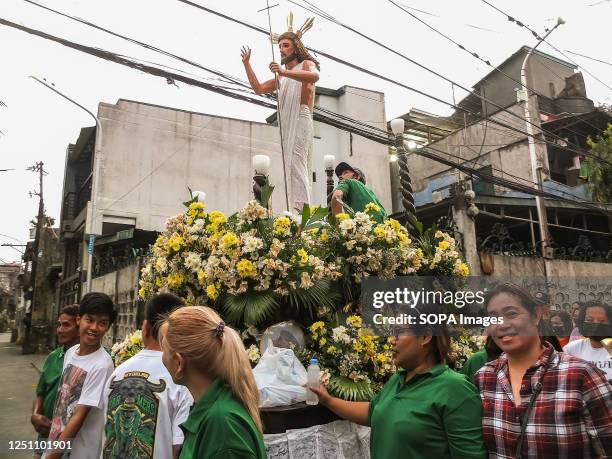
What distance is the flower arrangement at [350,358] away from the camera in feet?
10.2

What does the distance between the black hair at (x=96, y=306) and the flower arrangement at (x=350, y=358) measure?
1501mm

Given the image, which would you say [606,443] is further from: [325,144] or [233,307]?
[325,144]

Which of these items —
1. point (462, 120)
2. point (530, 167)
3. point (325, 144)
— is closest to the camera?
point (530, 167)

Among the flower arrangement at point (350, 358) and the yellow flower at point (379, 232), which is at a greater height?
the yellow flower at point (379, 232)

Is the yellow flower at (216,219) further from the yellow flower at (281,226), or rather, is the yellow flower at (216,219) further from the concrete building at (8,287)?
the concrete building at (8,287)

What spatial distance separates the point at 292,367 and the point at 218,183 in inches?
613

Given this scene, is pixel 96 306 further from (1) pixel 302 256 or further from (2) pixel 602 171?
(2) pixel 602 171

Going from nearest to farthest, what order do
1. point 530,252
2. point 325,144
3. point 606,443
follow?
point 606,443
point 530,252
point 325,144

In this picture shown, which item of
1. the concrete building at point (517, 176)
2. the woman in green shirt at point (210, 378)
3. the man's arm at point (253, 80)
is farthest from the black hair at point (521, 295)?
the concrete building at point (517, 176)

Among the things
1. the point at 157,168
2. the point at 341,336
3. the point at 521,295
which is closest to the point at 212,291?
the point at 341,336

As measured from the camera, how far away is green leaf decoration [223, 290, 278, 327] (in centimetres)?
323

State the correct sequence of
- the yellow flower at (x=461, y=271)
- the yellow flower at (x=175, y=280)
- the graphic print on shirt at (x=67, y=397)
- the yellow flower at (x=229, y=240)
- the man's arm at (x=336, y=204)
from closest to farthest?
the graphic print on shirt at (x=67, y=397), the yellow flower at (x=229, y=240), the yellow flower at (x=175, y=280), the yellow flower at (x=461, y=271), the man's arm at (x=336, y=204)

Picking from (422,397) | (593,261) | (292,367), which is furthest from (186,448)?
(593,261)

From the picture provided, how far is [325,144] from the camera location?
1964 cm
